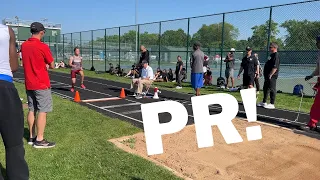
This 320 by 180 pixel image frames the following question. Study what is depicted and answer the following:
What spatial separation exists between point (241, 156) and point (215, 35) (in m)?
14.4

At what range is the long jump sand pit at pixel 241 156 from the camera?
4348mm

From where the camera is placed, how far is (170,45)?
22875mm

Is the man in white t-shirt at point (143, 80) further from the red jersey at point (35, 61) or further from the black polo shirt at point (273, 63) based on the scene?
the red jersey at point (35, 61)

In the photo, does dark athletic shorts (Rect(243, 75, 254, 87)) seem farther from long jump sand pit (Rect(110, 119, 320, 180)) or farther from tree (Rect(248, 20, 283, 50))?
tree (Rect(248, 20, 283, 50))

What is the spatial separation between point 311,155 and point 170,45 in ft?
60.5

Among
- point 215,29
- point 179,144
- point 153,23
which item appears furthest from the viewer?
point 153,23

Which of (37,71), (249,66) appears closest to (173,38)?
(249,66)

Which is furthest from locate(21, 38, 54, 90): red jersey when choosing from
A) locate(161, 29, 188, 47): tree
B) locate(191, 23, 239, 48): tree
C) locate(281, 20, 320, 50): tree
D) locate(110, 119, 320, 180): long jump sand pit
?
locate(161, 29, 188, 47): tree

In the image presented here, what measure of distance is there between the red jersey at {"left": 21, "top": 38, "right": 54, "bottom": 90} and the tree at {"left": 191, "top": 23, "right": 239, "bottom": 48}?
13204 mm

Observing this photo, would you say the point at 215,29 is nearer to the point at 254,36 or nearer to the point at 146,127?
the point at 254,36

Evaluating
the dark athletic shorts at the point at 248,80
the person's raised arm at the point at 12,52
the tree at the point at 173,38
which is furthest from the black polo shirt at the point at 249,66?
the tree at the point at 173,38

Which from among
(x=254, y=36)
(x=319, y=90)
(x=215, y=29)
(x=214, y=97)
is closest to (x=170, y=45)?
(x=215, y=29)

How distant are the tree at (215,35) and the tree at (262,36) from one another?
111 centimetres

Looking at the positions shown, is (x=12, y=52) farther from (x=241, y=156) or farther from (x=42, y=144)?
(x=241, y=156)
